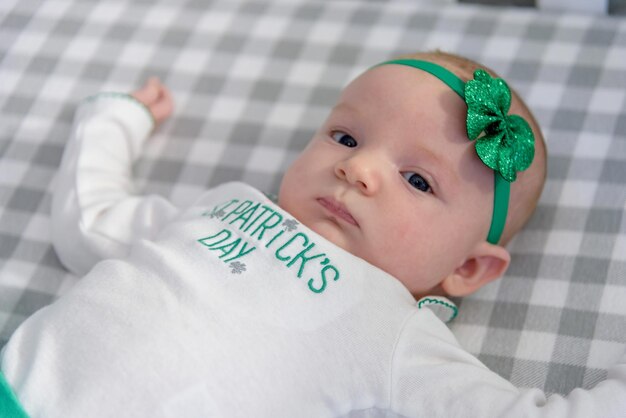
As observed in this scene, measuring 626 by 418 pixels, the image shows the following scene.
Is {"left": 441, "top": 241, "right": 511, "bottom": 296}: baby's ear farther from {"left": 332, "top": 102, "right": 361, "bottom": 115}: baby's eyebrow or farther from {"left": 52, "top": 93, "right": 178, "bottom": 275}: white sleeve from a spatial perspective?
{"left": 52, "top": 93, "right": 178, "bottom": 275}: white sleeve

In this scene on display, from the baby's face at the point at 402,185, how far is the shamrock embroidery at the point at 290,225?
3cm

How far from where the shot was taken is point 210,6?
6.93ft

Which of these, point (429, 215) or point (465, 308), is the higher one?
point (429, 215)

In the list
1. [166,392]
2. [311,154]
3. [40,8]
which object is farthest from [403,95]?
[40,8]

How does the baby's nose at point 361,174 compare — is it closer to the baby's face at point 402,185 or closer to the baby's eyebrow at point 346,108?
the baby's face at point 402,185

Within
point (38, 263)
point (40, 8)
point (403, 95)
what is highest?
point (403, 95)

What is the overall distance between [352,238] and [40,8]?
984 mm

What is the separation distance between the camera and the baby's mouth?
147cm

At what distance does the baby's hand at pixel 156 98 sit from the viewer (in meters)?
1.91

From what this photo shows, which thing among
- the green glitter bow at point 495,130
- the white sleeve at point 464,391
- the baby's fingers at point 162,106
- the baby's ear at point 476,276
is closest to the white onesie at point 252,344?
the white sleeve at point 464,391

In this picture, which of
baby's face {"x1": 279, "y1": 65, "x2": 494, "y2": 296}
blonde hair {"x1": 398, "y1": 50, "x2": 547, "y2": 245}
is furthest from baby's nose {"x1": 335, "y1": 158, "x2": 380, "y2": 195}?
blonde hair {"x1": 398, "y1": 50, "x2": 547, "y2": 245}

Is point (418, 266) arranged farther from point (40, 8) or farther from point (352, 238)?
point (40, 8)

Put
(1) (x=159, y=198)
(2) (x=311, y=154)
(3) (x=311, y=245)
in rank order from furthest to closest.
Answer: (1) (x=159, y=198), (2) (x=311, y=154), (3) (x=311, y=245)

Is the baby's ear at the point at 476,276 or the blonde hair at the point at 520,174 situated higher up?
the blonde hair at the point at 520,174
